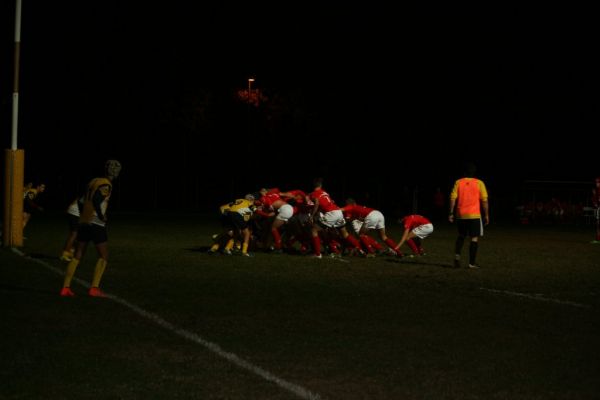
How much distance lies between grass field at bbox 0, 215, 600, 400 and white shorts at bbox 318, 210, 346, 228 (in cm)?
147

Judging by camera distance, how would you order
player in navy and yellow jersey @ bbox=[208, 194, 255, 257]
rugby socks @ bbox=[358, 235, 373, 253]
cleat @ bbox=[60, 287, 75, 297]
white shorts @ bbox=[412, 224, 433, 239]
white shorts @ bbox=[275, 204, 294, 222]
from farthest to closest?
1. white shorts @ bbox=[275, 204, 294, 222]
2. white shorts @ bbox=[412, 224, 433, 239]
3. rugby socks @ bbox=[358, 235, 373, 253]
4. player in navy and yellow jersey @ bbox=[208, 194, 255, 257]
5. cleat @ bbox=[60, 287, 75, 297]

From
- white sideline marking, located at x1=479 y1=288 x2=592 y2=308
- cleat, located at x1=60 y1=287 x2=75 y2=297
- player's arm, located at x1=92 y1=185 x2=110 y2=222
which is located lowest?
cleat, located at x1=60 y1=287 x2=75 y2=297

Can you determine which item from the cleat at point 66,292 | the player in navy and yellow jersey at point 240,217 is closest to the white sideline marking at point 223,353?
the cleat at point 66,292

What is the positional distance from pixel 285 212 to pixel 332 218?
1326 mm

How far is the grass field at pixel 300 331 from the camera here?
716cm

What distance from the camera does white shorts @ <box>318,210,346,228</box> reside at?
18.9 metres

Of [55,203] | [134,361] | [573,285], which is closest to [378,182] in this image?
[55,203]

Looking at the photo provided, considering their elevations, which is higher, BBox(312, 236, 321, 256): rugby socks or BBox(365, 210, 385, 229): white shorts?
BBox(365, 210, 385, 229): white shorts

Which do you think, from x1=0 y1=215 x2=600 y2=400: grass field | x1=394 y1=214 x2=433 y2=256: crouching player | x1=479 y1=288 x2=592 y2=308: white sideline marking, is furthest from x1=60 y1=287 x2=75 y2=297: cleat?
x1=394 y1=214 x2=433 y2=256: crouching player

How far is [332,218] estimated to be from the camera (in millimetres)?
18906

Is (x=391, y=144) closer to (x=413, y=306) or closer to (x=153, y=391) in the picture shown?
(x=413, y=306)

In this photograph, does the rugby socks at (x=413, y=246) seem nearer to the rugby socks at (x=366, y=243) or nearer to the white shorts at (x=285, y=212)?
the rugby socks at (x=366, y=243)

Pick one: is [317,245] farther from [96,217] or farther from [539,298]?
[96,217]

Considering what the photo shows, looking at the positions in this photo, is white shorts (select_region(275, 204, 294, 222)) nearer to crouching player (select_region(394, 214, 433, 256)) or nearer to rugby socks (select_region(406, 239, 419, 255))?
crouching player (select_region(394, 214, 433, 256))
